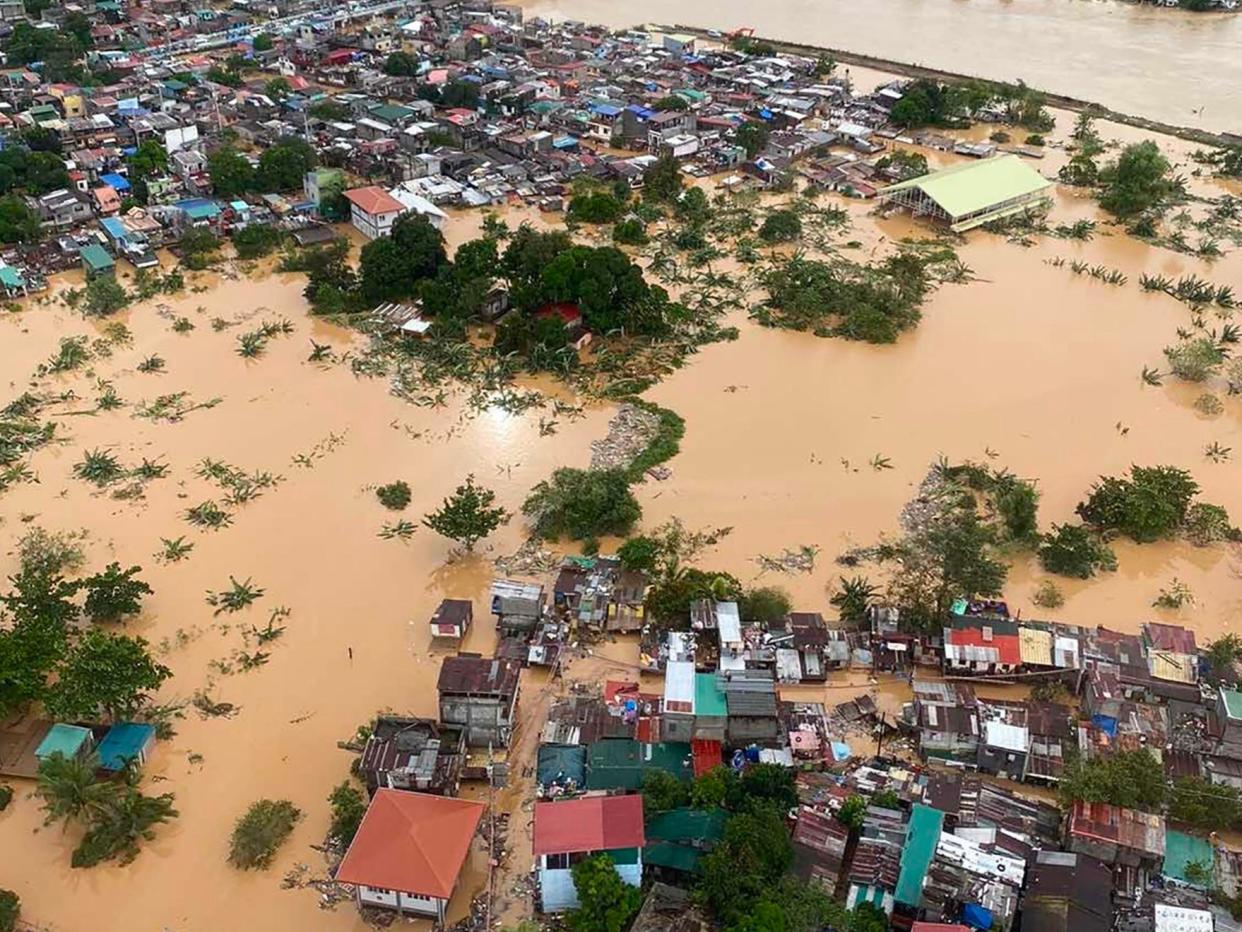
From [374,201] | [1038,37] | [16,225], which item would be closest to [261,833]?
[374,201]

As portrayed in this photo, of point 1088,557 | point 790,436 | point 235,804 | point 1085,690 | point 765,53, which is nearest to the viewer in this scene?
point 235,804

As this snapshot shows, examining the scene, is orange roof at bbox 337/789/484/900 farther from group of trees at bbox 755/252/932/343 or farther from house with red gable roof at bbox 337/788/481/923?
group of trees at bbox 755/252/932/343

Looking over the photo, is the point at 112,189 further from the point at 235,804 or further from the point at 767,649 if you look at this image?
the point at 767,649

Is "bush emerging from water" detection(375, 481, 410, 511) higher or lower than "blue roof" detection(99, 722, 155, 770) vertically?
lower

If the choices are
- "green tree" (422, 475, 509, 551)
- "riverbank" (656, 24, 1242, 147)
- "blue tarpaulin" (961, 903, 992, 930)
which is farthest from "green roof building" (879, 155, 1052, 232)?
"blue tarpaulin" (961, 903, 992, 930)

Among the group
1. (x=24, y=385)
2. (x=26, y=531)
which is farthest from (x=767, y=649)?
(x=24, y=385)
